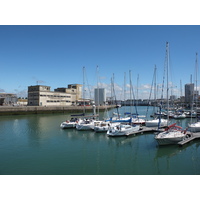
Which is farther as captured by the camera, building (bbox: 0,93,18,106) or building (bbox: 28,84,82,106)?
building (bbox: 0,93,18,106)

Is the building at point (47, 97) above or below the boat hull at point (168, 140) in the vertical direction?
above

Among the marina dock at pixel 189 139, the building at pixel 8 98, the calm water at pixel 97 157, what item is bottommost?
the calm water at pixel 97 157

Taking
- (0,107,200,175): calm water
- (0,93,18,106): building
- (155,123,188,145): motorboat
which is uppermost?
(0,93,18,106): building

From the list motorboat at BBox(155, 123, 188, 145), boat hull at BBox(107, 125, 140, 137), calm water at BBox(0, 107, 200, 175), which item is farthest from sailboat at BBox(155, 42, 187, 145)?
boat hull at BBox(107, 125, 140, 137)

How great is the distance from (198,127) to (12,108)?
63799mm

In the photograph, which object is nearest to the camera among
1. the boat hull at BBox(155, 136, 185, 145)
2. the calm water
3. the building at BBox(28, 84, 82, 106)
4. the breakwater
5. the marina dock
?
the calm water

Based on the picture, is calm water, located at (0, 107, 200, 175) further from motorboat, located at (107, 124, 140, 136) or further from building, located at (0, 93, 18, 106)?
building, located at (0, 93, 18, 106)

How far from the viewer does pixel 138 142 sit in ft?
70.7

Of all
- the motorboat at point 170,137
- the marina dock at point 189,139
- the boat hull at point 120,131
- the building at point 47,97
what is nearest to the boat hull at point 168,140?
the motorboat at point 170,137

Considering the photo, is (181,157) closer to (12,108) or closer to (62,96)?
(12,108)

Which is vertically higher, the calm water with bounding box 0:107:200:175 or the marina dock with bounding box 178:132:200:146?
the marina dock with bounding box 178:132:200:146

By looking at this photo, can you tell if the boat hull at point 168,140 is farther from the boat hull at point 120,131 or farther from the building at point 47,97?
the building at point 47,97

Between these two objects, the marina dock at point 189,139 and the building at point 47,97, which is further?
the building at point 47,97

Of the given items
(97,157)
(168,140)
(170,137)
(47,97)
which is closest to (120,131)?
(168,140)
